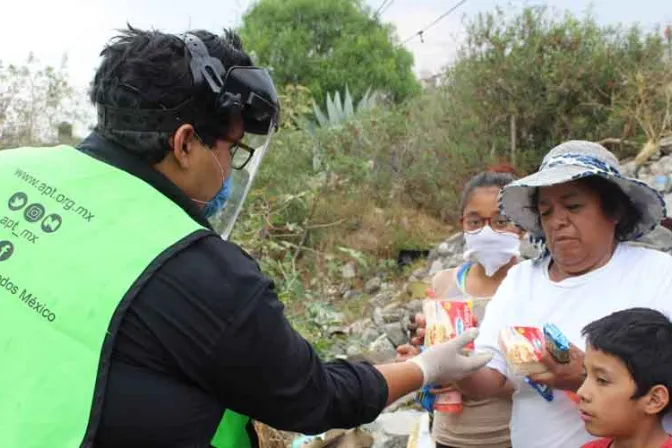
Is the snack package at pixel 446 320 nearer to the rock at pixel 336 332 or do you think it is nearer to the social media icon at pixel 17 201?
the social media icon at pixel 17 201

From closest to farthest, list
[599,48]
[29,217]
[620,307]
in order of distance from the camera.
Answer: [29,217], [620,307], [599,48]

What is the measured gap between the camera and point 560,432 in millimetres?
2244

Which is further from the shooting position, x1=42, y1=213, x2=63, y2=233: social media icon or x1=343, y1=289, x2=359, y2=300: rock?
x1=343, y1=289, x2=359, y2=300: rock

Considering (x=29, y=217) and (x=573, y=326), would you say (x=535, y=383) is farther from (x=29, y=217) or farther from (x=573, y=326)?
(x=29, y=217)

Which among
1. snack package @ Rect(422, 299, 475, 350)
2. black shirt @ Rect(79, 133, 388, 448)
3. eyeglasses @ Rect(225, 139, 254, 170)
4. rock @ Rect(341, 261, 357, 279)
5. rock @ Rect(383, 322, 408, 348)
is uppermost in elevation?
eyeglasses @ Rect(225, 139, 254, 170)

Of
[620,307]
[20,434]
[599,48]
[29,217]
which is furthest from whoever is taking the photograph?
[599,48]

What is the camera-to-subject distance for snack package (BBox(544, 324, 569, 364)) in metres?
2.05

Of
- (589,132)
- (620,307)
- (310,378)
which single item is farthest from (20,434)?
(589,132)

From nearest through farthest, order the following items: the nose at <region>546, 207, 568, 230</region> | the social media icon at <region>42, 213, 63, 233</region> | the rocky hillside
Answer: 1. the social media icon at <region>42, 213, 63, 233</region>
2. the nose at <region>546, 207, 568, 230</region>
3. the rocky hillside

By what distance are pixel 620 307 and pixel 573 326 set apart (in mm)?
150

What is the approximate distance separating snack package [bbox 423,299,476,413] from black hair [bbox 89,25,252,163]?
1181 mm

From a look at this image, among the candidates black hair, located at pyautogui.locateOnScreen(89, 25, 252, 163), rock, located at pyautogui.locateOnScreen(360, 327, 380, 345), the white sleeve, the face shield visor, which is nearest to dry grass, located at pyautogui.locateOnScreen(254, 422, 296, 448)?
rock, located at pyautogui.locateOnScreen(360, 327, 380, 345)

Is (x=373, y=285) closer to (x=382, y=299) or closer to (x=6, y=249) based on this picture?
(x=382, y=299)

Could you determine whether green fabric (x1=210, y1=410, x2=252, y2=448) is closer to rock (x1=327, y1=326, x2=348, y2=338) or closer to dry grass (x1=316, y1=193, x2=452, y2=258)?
rock (x1=327, y1=326, x2=348, y2=338)
